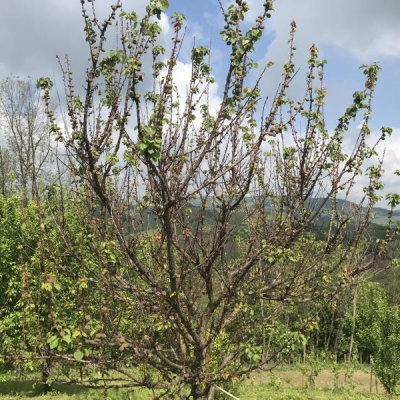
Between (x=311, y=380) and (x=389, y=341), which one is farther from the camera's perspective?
(x=311, y=380)

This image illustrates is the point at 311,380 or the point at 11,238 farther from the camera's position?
the point at 311,380

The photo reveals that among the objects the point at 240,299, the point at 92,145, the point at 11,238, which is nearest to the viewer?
the point at 92,145

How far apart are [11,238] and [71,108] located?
1433cm

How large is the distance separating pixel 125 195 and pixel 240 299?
2.02 metres

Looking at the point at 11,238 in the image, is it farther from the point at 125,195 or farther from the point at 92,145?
the point at 92,145

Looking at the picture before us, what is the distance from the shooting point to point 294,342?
4.68 meters

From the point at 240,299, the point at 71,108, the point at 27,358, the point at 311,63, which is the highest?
the point at 311,63

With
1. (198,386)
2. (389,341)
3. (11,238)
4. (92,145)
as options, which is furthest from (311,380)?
(92,145)

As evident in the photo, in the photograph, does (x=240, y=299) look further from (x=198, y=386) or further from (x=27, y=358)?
(x=27, y=358)

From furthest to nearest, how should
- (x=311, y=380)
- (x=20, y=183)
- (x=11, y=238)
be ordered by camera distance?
1. (x=20, y=183)
2. (x=311, y=380)
3. (x=11, y=238)

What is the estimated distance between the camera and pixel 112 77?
4.02 metres

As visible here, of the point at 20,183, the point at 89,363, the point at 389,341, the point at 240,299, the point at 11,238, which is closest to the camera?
the point at 89,363

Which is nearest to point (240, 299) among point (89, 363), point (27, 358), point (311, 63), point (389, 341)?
point (89, 363)

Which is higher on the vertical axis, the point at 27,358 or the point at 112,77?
the point at 112,77
